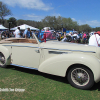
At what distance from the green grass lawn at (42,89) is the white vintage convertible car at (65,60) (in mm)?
237

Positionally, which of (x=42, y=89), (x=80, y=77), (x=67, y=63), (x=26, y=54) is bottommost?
(x=42, y=89)

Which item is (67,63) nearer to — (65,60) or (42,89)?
(65,60)

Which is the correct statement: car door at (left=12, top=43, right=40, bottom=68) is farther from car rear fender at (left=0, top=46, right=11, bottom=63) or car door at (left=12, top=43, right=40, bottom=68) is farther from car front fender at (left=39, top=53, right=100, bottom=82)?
car front fender at (left=39, top=53, right=100, bottom=82)

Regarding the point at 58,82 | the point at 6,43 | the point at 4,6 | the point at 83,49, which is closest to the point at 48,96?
the point at 58,82

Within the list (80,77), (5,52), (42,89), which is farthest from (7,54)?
(80,77)

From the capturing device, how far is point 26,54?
338cm

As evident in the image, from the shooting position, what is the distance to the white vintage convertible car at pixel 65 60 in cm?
245

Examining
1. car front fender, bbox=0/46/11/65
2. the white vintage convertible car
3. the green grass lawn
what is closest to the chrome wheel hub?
the white vintage convertible car

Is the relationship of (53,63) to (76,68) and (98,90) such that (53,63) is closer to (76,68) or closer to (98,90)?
(76,68)

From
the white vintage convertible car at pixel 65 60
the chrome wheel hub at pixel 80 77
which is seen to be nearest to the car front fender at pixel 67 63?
the white vintage convertible car at pixel 65 60

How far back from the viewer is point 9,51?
3.75 metres

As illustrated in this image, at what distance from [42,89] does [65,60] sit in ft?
3.31

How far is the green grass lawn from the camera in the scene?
2309 millimetres

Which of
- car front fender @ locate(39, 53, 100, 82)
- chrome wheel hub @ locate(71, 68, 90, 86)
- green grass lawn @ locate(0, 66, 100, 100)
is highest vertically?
car front fender @ locate(39, 53, 100, 82)
